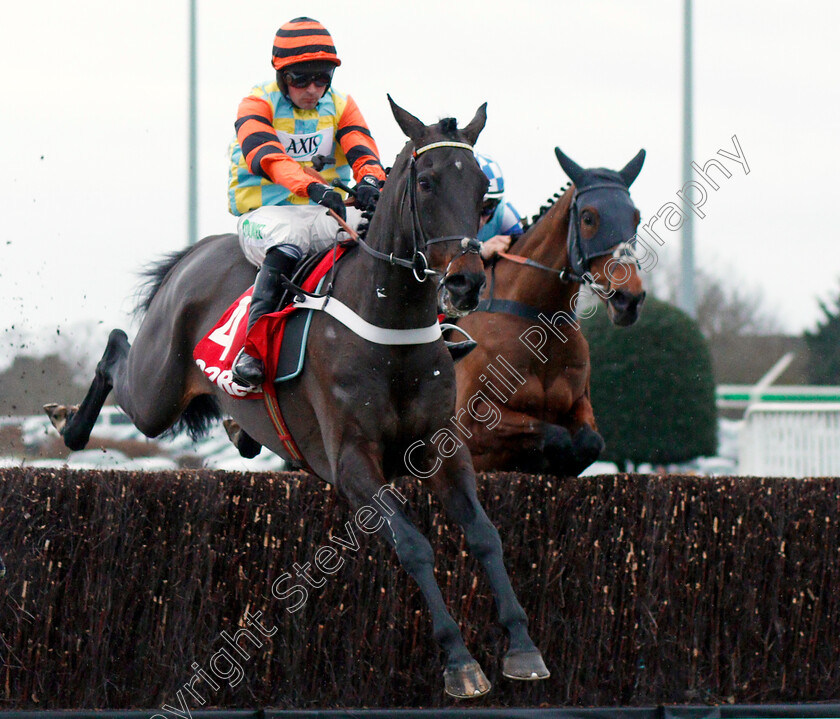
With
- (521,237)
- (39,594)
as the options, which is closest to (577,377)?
(521,237)

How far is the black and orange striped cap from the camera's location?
472cm

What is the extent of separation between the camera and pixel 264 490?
212 inches

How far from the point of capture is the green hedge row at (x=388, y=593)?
205 inches

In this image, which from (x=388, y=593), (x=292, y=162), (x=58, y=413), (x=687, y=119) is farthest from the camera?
(x=687, y=119)

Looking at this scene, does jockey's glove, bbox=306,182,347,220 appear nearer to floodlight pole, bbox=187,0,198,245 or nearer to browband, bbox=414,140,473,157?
browband, bbox=414,140,473,157

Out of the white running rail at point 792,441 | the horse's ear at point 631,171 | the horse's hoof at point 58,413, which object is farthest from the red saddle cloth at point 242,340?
the white running rail at point 792,441

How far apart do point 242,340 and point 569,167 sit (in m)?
2.00

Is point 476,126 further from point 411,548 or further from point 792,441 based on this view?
point 792,441

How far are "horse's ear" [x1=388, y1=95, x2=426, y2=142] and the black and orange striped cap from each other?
0.85 m

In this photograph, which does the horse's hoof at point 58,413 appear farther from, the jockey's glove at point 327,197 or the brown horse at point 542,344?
the jockey's glove at point 327,197

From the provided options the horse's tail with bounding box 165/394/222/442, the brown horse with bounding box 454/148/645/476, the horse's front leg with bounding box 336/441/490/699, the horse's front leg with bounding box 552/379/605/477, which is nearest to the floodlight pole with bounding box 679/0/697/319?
the brown horse with bounding box 454/148/645/476

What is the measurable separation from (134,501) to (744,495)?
115 inches

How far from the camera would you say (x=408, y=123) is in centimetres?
402

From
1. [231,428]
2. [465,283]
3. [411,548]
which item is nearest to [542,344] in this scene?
[231,428]
